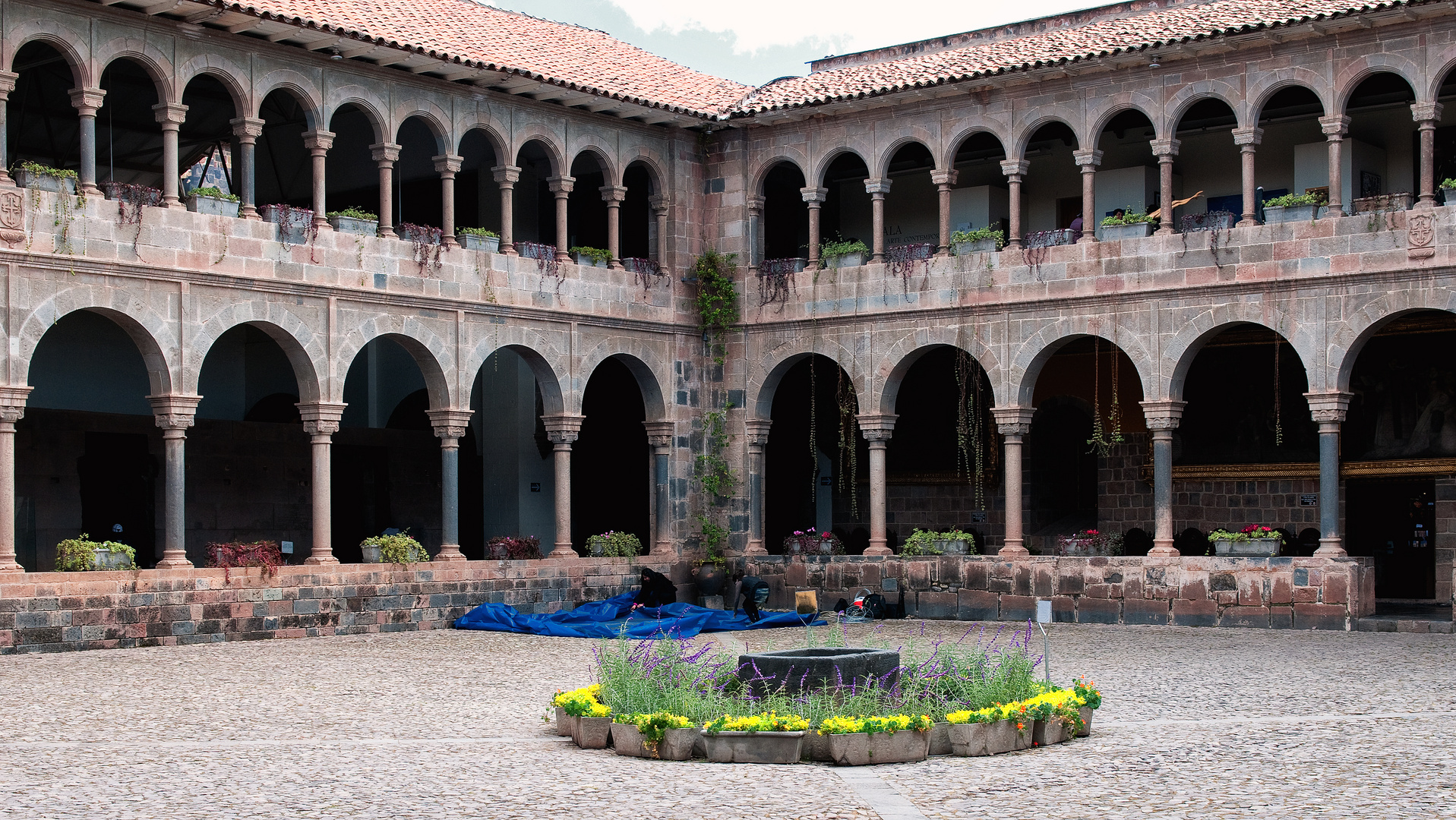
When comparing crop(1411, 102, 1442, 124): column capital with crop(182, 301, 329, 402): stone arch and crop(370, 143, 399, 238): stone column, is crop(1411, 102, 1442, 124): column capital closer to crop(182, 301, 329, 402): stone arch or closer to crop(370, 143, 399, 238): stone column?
crop(370, 143, 399, 238): stone column

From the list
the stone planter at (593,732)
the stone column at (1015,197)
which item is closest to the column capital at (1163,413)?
the stone column at (1015,197)

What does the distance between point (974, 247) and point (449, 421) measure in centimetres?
786

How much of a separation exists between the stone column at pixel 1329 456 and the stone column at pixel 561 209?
10528mm

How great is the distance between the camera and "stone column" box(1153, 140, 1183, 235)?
78.1ft

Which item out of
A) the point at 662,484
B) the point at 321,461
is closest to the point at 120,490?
the point at 321,461

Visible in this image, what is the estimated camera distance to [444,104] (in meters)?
24.5

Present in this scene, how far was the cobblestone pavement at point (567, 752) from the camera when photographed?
997cm

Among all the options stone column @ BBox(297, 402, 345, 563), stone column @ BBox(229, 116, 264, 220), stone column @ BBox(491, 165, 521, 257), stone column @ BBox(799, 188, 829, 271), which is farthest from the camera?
stone column @ BBox(799, 188, 829, 271)

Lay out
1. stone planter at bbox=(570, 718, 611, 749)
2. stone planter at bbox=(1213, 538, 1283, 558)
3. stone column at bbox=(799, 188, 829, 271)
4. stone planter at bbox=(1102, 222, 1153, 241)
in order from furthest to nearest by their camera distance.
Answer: stone column at bbox=(799, 188, 829, 271) → stone planter at bbox=(1102, 222, 1153, 241) → stone planter at bbox=(1213, 538, 1283, 558) → stone planter at bbox=(570, 718, 611, 749)

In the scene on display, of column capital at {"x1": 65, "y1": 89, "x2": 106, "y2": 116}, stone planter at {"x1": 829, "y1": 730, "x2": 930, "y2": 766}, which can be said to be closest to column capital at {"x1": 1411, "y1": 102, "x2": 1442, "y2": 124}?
stone planter at {"x1": 829, "y1": 730, "x2": 930, "y2": 766}

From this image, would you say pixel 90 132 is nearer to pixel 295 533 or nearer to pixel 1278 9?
pixel 295 533

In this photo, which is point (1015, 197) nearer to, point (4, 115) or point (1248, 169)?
point (1248, 169)

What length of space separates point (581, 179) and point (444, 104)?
5.47 metres

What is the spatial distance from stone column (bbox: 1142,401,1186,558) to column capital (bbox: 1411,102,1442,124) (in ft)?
15.3
